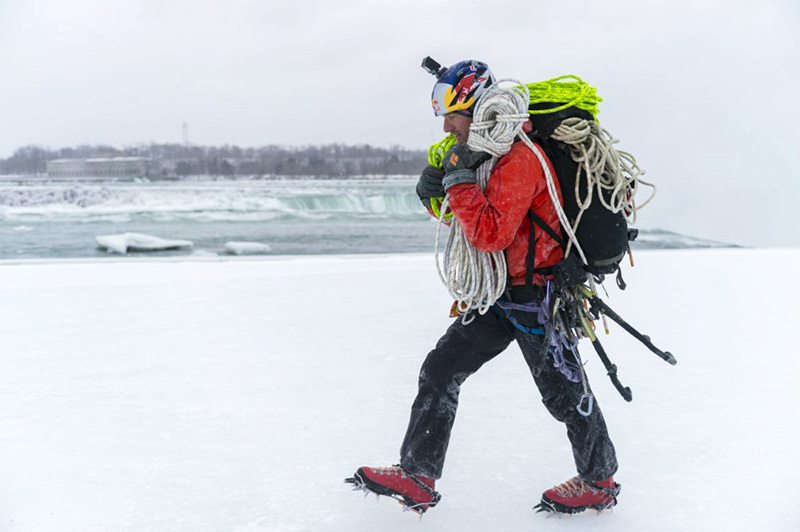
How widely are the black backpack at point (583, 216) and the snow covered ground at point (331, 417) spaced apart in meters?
0.75

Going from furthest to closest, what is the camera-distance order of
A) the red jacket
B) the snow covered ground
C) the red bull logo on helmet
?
the snow covered ground
the red bull logo on helmet
the red jacket

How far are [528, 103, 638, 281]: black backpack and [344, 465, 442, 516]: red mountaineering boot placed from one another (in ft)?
2.20

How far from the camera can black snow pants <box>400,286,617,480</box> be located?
2.06m

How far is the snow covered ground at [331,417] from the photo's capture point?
2.16 m

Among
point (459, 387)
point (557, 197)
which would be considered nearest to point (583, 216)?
point (557, 197)

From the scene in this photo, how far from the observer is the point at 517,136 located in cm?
199

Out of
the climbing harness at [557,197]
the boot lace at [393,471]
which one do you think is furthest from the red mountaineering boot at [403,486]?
the climbing harness at [557,197]

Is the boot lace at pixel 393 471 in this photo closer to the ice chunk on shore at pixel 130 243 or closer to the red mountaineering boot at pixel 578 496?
the red mountaineering boot at pixel 578 496

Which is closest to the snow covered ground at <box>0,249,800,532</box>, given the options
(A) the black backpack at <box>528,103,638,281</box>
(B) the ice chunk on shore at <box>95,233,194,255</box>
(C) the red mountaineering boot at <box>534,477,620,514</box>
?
(C) the red mountaineering boot at <box>534,477,620,514</box>

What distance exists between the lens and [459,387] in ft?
6.89

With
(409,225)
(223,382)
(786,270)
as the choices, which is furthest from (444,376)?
(409,225)

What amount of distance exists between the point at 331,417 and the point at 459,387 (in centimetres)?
98

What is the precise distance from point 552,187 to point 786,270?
5.77 m

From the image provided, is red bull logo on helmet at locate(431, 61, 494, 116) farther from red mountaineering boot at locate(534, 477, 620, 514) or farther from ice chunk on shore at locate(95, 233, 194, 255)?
ice chunk on shore at locate(95, 233, 194, 255)
